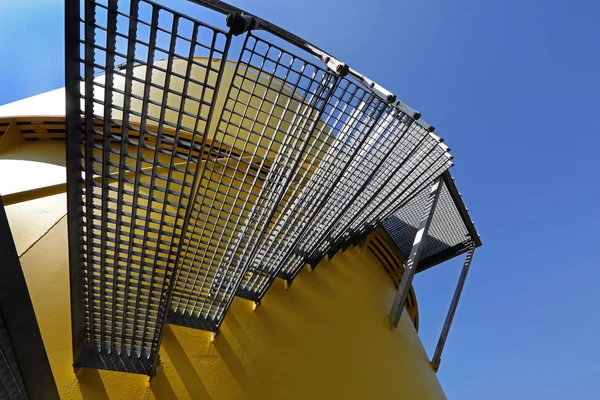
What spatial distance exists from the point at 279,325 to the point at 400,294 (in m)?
2.59

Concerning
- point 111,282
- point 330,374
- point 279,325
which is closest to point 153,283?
Answer: point 111,282

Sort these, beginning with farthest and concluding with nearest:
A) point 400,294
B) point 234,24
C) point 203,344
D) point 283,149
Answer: point 400,294 → point 203,344 → point 283,149 → point 234,24

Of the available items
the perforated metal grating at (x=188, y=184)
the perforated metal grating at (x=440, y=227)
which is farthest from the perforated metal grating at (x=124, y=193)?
the perforated metal grating at (x=440, y=227)

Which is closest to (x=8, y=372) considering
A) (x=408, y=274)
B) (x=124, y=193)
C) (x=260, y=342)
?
(x=124, y=193)

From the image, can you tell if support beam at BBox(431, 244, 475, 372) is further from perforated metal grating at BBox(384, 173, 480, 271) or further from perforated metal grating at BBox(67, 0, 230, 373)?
perforated metal grating at BBox(67, 0, 230, 373)

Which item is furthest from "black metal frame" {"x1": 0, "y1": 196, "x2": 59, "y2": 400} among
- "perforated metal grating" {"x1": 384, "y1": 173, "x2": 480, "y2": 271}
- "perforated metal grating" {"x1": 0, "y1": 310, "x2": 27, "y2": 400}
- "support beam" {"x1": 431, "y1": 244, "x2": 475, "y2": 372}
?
"support beam" {"x1": 431, "y1": 244, "x2": 475, "y2": 372}

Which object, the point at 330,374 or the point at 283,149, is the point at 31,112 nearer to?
the point at 283,149

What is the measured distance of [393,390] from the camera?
18.3 ft

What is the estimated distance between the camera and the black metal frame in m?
2.04

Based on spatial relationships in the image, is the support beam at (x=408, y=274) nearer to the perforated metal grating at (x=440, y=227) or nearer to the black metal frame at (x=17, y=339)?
the perforated metal grating at (x=440, y=227)

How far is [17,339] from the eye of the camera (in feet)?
7.42

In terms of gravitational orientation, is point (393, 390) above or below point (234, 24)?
below

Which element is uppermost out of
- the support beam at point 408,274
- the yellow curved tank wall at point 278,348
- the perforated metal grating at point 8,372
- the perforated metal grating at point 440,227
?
the perforated metal grating at point 440,227

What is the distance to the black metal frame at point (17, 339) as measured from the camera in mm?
2041
